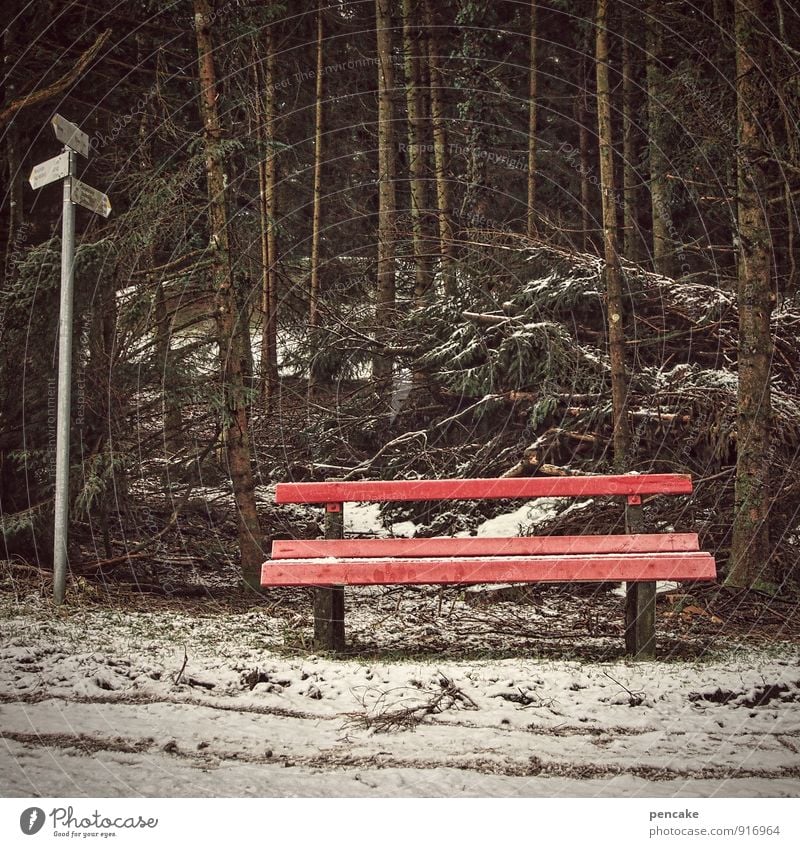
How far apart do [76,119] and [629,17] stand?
5398 millimetres

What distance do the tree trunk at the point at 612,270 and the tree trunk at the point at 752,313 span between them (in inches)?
45.9

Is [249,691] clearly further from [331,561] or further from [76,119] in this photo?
[76,119]

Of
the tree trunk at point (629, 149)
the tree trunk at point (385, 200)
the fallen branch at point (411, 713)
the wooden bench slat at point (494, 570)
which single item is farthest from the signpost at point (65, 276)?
the tree trunk at point (629, 149)

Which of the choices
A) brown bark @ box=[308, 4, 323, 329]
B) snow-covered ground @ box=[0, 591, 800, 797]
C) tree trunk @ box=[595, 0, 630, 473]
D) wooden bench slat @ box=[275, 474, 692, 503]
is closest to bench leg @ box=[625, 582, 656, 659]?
snow-covered ground @ box=[0, 591, 800, 797]

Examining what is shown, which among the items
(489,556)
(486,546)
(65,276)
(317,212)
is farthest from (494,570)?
(317,212)

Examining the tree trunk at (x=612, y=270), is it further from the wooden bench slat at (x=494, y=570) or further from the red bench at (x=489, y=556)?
the wooden bench slat at (x=494, y=570)

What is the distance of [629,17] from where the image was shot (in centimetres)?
818

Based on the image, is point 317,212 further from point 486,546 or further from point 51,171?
point 486,546

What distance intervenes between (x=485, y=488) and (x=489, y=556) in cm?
39

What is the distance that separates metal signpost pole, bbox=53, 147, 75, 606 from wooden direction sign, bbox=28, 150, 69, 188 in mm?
29

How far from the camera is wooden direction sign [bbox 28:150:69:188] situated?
4828mm

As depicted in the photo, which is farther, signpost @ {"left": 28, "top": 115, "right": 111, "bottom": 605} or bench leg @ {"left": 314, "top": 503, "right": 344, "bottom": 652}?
signpost @ {"left": 28, "top": 115, "right": 111, "bottom": 605}

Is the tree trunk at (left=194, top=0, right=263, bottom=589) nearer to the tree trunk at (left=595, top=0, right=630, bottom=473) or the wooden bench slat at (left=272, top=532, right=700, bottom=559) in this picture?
the wooden bench slat at (left=272, top=532, right=700, bottom=559)

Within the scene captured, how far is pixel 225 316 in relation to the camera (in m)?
5.63
